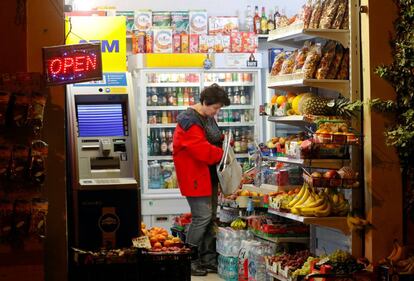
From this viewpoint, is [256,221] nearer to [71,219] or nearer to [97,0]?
[71,219]

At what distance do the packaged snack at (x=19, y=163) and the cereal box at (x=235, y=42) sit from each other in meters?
5.76

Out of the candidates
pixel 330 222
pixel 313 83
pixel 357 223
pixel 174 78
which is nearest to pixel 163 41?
pixel 174 78

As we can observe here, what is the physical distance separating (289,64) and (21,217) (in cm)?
288

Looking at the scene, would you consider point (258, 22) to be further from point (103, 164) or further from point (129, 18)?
point (103, 164)

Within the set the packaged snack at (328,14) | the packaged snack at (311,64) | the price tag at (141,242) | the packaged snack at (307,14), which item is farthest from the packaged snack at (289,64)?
the price tag at (141,242)

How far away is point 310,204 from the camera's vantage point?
5.51 meters

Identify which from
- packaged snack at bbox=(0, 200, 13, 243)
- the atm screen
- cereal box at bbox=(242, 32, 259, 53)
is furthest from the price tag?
cereal box at bbox=(242, 32, 259, 53)

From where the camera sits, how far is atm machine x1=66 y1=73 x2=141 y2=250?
5582mm

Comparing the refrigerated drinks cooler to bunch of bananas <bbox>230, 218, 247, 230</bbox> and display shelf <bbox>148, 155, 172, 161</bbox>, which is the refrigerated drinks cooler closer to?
display shelf <bbox>148, 155, 172, 161</bbox>

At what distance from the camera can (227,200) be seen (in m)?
7.99

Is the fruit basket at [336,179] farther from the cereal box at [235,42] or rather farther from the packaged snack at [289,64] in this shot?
the cereal box at [235,42]

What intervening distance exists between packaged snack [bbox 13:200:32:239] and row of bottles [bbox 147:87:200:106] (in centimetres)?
537

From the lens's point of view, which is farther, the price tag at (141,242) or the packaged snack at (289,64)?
the packaged snack at (289,64)

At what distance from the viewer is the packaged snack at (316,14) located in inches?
223
